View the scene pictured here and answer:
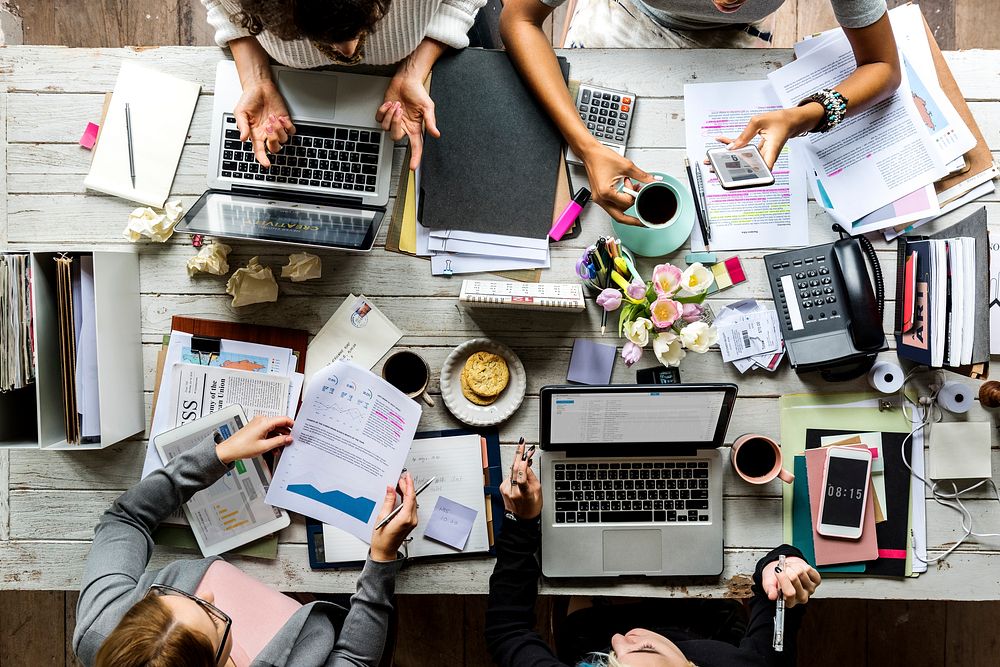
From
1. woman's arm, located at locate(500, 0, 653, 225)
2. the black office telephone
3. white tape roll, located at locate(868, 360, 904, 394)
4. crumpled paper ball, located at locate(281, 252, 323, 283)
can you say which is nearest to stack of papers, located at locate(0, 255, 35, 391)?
crumpled paper ball, located at locate(281, 252, 323, 283)

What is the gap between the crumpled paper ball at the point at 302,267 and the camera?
142 cm

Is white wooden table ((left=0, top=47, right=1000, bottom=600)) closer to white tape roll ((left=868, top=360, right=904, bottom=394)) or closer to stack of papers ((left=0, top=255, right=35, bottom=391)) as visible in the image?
white tape roll ((left=868, top=360, right=904, bottom=394))

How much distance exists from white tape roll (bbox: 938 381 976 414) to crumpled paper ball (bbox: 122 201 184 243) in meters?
1.67

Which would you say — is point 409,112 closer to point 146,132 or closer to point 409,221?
point 409,221

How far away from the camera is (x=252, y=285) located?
1.42m

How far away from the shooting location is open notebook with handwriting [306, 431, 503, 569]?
1.42m

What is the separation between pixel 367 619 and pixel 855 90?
146cm

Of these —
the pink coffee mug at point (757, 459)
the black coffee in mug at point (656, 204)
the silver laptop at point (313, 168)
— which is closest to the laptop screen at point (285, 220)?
the silver laptop at point (313, 168)

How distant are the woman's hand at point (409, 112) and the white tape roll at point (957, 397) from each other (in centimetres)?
119

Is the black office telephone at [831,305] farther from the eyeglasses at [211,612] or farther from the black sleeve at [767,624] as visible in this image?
the eyeglasses at [211,612]

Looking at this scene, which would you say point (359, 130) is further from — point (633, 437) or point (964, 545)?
point (964, 545)

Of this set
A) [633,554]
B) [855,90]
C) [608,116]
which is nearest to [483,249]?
[608,116]

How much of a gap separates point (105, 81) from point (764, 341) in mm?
1521

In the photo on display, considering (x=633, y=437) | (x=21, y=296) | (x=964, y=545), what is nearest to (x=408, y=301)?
(x=633, y=437)
